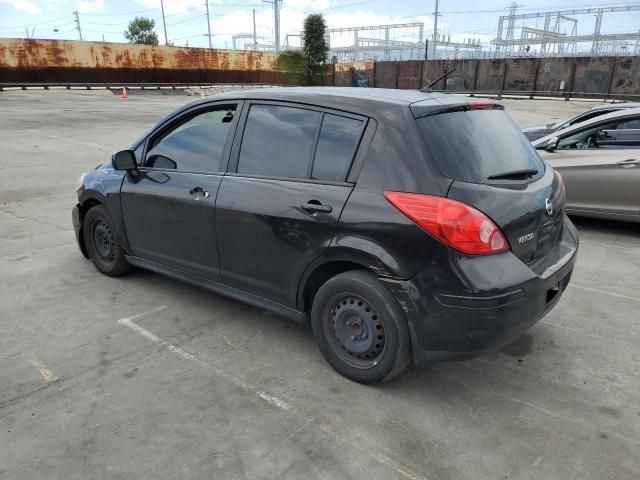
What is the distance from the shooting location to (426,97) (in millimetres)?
3188

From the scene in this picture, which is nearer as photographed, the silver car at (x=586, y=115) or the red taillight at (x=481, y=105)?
the red taillight at (x=481, y=105)

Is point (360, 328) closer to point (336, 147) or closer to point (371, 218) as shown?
point (371, 218)

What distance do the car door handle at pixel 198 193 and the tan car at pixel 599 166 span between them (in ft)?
15.5

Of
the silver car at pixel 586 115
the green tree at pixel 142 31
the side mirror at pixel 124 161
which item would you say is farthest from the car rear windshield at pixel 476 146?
the green tree at pixel 142 31

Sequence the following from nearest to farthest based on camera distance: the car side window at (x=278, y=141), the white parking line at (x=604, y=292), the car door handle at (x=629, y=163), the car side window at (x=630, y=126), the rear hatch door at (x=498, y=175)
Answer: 1. the rear hatch door at (x=498, y=175)
2. the car side window at (x=278, y=141)
3. the white parking line at (x=604, y=292)
4. the car door handle at (x=629, y=163)
5. the car side window at (x=630, y=126)

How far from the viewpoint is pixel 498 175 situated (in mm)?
2930

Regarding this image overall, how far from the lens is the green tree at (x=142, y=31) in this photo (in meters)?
81.8

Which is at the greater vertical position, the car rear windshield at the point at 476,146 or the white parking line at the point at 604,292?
the car rear windshield at the point at 476,146

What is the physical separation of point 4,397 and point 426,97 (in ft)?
10.0

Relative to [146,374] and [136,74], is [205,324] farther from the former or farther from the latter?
[136,74]

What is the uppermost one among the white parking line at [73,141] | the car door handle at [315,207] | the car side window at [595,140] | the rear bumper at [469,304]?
the car door handle at [315,207]

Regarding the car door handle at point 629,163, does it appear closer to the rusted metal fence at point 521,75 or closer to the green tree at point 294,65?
the rusted metal fence at point 521,75

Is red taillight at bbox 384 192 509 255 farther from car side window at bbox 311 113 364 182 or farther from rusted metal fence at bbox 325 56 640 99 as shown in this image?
rusted metal fence at bbox 325 56 640 99

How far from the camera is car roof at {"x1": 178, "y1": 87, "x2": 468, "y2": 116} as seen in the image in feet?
9.65
